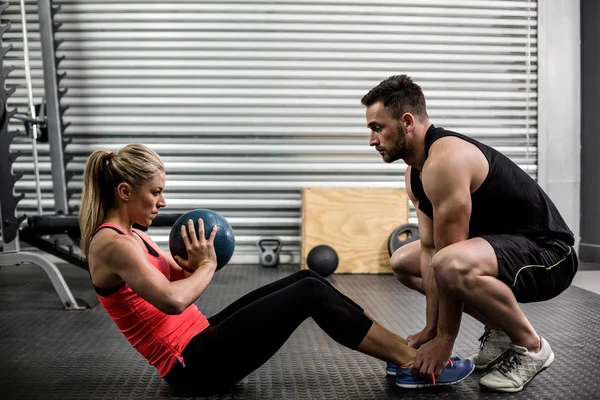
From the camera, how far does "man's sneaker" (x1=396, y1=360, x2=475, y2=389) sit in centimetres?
193

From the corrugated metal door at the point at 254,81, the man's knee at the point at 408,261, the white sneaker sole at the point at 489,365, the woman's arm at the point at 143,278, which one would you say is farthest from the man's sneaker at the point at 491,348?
the corrugated metal door at the point at 254,81

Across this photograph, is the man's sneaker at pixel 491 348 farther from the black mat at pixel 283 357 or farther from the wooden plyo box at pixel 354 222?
the wooden plyo box at pixel 354 222

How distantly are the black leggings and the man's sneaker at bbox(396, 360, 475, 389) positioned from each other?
0.23 metres

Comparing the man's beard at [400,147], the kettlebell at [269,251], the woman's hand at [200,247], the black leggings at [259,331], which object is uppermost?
the man's beard at [400,147]

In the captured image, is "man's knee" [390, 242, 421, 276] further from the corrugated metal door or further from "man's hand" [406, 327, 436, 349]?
the corrugated metal door

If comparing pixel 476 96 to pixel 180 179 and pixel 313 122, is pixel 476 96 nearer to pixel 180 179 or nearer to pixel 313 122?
pixel 313 122

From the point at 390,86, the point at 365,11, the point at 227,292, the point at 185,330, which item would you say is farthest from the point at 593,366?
the point at 365,11

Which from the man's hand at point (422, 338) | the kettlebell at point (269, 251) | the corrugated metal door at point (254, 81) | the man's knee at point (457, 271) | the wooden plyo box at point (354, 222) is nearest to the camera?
the man's knee at point (457, 271)

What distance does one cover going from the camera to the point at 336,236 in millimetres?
4480

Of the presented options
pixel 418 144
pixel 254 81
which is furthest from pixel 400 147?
pixel 254 81

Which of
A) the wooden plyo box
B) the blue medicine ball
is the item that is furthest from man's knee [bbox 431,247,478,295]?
the wooden plyo box

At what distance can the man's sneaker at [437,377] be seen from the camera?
6.34 ft

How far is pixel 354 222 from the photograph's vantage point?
4.50 metres

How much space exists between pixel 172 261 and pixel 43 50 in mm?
3081
